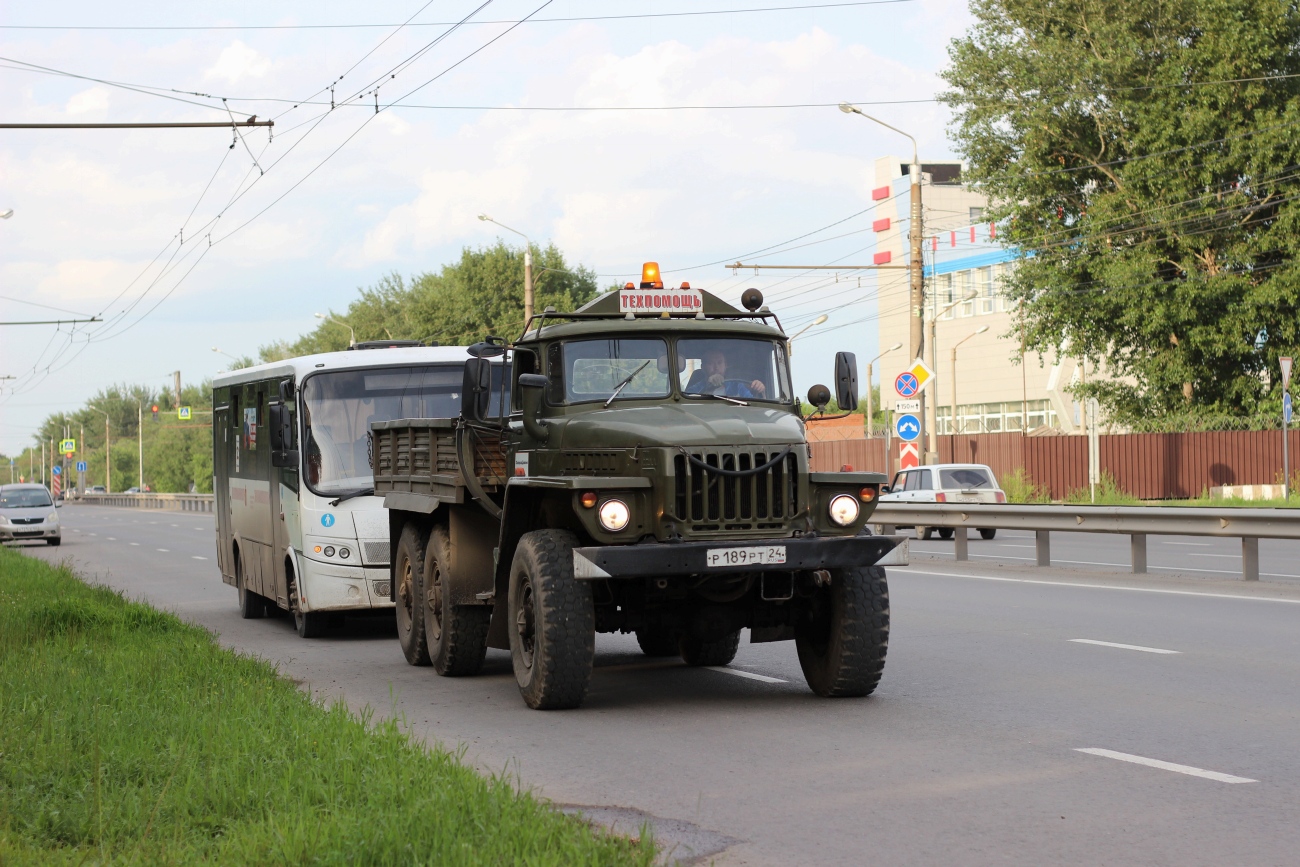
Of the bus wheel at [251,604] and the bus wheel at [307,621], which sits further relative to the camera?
the bus wheel at [251,604]

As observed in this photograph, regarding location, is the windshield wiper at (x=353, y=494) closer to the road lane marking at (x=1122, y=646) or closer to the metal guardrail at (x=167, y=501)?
the road lane marking at (x=1122, y=646)

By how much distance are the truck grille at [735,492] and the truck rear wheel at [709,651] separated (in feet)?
8.52

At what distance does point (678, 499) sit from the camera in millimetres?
8969

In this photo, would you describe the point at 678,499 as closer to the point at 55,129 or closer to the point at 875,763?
the point at 875,763

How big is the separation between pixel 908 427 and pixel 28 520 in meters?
21.7

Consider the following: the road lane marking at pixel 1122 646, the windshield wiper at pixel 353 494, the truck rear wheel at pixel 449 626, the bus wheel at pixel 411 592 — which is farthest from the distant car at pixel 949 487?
the truck rear wheel at pixel 449 626

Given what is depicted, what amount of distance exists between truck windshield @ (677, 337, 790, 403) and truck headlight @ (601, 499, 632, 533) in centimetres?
125

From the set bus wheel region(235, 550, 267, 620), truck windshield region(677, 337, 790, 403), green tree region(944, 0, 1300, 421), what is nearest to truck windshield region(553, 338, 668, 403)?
truck windshield region(677, 337, 790, 403)

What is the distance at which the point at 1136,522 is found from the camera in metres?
19.3

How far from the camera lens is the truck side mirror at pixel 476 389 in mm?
10113

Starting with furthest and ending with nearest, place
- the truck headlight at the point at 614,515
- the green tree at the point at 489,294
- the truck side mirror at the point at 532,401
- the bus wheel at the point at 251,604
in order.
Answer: the green tree at the point at 489,294
the bus wheel at the point at 251,604
the truck side mirror at the point at 532,401
the truck headlight at the point at 614,515

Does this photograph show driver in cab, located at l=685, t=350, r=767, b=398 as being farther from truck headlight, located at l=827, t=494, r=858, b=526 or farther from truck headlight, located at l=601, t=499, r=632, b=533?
truck headlight, located at l=601, t=499, r=632, b=533

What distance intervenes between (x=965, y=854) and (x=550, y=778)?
2302 millimetres

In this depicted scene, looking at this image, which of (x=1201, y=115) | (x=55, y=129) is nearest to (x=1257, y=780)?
(x=55, y=129)
